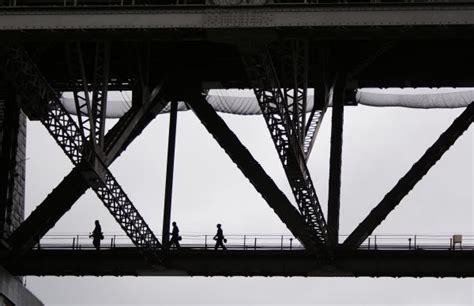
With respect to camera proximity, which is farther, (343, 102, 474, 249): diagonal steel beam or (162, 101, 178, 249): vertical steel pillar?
(162, 101, 178, 249): vertical steel pillar

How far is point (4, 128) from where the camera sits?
192ft

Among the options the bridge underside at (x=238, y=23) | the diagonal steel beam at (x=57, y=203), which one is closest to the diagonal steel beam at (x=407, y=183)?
the bridge underside at (x=238, y=23)

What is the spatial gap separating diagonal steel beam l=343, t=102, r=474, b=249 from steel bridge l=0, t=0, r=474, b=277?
5cm

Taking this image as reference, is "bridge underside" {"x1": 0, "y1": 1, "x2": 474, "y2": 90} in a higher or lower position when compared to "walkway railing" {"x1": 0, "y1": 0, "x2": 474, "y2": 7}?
lower

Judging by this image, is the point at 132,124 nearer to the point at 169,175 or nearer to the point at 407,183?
the point at 169,175

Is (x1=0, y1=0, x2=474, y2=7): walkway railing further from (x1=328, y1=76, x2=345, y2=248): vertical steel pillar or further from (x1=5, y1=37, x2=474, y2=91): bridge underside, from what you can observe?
(x1=328, y1=76, x2=345, y2=248): vertical steel pillar

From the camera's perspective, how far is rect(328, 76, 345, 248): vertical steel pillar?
176 feet

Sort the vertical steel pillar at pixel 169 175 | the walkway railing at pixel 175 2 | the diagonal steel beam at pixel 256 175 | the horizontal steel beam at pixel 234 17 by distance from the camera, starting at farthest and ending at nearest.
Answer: the vertical steel pillar at pixel 169 175, the diagonal steel beam at pixel 256 175, the walkway railing at pixel 175 2, the horizontal steel beam at pixel 234 17

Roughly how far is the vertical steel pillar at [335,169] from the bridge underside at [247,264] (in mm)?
943

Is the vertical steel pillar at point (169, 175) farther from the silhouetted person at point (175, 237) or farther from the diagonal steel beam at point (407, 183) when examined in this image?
the diagonal steel beam at point (407, 183)

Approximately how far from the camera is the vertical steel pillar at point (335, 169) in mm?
53750

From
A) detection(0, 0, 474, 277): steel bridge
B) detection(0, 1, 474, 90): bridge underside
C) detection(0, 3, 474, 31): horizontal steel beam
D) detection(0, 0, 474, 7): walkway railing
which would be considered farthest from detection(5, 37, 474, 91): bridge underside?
detection(0, 3, 474, 31): horizontal steel beam

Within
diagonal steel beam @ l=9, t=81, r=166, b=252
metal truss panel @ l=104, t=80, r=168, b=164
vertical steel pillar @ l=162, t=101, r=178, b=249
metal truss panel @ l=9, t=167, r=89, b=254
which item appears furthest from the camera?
vertical steel pillar @ l=162, t=101, r=178, b=249

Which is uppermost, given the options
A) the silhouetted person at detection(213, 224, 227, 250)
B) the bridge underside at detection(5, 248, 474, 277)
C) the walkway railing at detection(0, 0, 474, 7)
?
the walkway railing at detection(0, 0, 474, 7)
